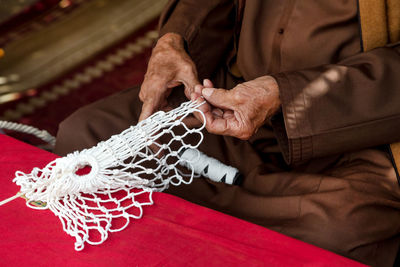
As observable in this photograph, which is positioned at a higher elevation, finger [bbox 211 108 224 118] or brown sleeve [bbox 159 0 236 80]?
brown sleeve [bbox 159 0 236 80]

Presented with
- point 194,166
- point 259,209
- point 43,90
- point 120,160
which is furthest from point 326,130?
point 43,90

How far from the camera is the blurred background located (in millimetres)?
2611

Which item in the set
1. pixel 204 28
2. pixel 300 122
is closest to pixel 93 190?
pixel 300 122

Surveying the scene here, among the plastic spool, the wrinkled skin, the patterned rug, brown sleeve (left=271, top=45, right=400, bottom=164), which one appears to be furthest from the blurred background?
brown sleeve (left=271, top=45, right=400, bottom=164)

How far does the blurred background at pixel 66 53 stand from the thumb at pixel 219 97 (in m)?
1.54

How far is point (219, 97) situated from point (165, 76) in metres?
0.27

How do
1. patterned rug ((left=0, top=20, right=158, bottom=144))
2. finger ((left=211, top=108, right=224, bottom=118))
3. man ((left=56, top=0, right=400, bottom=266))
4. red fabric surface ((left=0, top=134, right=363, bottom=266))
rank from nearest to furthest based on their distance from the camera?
red fabric surface ((left=0, top=134, right=363, bottom=266)) < man ((left=56, top=0, right=400, bottom=266)) < finger ((left=211, top=108, right=224, bottom=118)) < patterned rug ((left=0, top=20, right=158, bottom=144))

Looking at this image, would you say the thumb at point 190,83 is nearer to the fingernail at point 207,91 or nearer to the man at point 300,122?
the man at point 300,122

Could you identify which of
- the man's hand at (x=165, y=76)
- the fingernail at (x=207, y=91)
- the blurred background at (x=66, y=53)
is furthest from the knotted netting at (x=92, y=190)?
the blurred background at (x=66, y=53)

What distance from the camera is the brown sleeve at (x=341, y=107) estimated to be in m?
1.01

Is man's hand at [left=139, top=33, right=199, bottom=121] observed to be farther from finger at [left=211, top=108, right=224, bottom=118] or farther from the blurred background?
the blurred background

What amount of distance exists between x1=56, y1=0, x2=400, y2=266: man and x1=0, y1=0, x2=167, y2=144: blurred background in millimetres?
1314

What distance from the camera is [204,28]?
1.39m

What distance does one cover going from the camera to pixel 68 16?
3.19 meters
